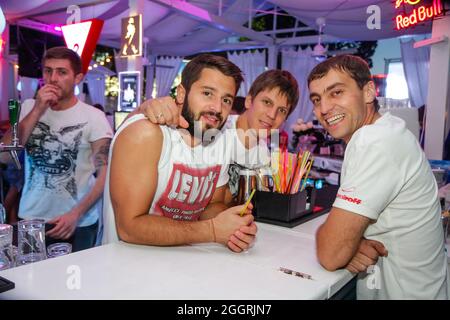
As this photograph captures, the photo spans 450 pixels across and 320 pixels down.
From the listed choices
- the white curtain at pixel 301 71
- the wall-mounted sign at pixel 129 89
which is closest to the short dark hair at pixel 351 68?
the wall-mounted sign at pixel 129 89

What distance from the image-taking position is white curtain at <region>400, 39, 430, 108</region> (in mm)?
8352

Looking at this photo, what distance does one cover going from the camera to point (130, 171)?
134 centimetres

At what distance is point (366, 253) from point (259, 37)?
8.26m

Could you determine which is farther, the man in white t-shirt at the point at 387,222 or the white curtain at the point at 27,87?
the white curtain at the point at 27,87

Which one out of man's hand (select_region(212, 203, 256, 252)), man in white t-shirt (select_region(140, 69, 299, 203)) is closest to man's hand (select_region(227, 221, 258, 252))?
man's hand (select_region(212, 203, 256, 252))

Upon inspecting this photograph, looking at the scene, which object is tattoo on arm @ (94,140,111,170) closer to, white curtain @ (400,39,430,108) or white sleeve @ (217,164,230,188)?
white sleeve @ (217,164,230,188)

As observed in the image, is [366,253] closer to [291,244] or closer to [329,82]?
[291,244]

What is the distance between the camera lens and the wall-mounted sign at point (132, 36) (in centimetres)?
528

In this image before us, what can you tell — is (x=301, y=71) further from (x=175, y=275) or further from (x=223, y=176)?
(x=175, y=275)

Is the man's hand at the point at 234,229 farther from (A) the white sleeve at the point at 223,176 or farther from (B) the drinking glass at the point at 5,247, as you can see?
(B) the drinking glass at the point at 5,247

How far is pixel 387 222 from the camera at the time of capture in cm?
128

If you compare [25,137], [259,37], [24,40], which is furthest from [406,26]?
[24,40]

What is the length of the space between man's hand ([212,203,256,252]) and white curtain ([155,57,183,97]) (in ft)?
36.3

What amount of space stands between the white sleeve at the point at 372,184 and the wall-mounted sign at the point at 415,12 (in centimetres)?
421
